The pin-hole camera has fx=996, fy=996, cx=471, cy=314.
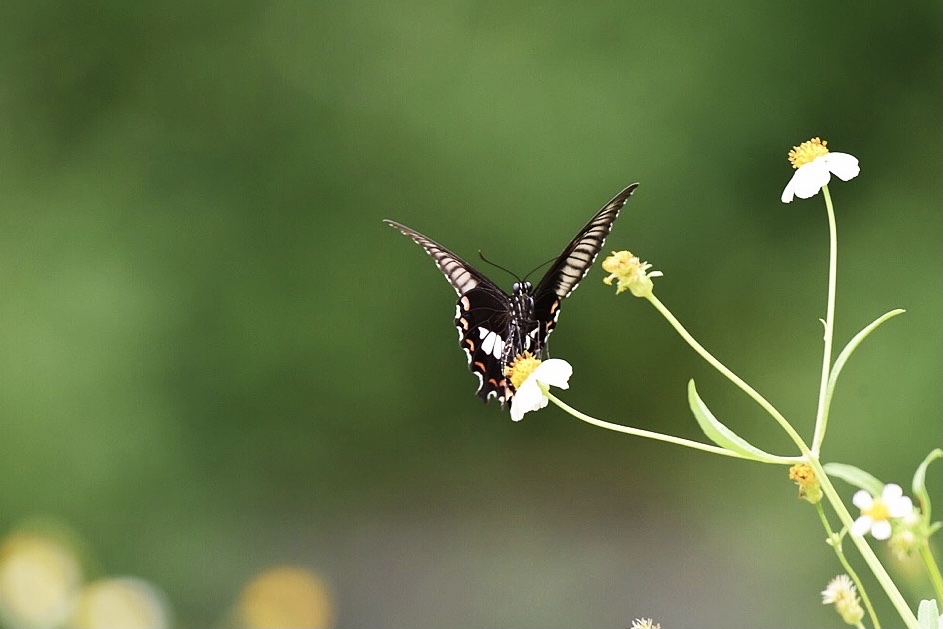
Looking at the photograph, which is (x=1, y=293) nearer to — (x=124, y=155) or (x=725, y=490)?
(x=124, y=155)

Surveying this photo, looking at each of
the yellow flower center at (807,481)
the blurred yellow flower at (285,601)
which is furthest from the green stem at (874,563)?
the blurred yellow flower at (285,601)

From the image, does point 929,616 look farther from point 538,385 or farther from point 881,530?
point 538,385

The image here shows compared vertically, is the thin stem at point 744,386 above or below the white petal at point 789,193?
below

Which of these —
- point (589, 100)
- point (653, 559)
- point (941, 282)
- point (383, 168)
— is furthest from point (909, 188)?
point (383, 168)

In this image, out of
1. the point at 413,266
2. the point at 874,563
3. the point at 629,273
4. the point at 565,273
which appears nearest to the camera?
the point at 874,563

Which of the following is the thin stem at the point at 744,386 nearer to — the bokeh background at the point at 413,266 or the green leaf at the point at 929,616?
the green leaf at the point at 929,616

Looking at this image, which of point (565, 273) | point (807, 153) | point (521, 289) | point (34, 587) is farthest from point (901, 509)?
point (34, 587)

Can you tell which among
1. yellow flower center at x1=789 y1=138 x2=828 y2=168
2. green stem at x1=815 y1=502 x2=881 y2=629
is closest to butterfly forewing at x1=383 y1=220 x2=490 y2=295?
yellow flower center at x1=789 y1=138 x2=828 y2=168

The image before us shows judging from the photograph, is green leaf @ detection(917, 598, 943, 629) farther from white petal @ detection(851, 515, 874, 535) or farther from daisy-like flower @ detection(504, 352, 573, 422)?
daisy-like flower @ detection(504, 352, 573, 422)
